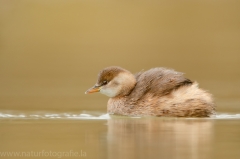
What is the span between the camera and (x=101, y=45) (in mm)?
23469

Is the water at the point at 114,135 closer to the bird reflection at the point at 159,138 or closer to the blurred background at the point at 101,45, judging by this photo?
the bird reflection at the point at 159,138

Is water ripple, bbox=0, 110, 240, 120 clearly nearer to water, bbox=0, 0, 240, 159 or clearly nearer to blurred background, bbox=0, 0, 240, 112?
water, bbox=0, 0, 240, 159

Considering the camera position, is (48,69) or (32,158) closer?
(32,158)

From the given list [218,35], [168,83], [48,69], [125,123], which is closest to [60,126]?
[125,123]

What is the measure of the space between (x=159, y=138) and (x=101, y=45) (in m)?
14.2

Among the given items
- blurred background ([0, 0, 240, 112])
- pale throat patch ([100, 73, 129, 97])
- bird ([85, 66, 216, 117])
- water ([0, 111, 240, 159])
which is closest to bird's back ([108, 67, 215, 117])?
bird ([85, 66, 216, 117])

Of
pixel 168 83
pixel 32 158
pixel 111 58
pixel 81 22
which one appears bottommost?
pixel 32 158

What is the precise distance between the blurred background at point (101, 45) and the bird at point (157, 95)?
67 centimetres

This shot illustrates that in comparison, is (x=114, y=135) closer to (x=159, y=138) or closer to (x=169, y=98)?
(x=159, y=138)

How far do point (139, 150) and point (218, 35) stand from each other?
15.7 meters

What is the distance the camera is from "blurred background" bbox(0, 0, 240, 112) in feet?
48.4

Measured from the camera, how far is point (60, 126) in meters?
10.6

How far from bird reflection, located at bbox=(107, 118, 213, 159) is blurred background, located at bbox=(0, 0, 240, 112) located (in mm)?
1623

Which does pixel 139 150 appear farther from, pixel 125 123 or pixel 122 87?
pixel 122 87
